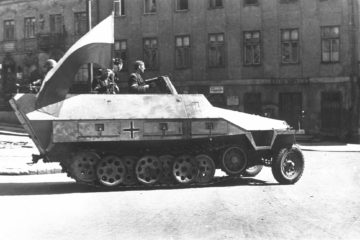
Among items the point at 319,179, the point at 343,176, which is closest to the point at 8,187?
the point at 319,179

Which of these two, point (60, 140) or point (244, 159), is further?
point (244, 159)

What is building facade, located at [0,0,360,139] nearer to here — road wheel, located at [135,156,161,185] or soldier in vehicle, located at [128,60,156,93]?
soldier in vehicle, located at [128,60,156,93]

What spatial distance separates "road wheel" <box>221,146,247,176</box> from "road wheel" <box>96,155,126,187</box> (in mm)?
2344

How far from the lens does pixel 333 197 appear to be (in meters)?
10.5

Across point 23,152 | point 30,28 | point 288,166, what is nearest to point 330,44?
point 23,152

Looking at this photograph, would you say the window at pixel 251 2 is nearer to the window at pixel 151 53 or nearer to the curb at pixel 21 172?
the window at pixel 151 53

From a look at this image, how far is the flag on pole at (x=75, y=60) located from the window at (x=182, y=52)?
22.0 metres

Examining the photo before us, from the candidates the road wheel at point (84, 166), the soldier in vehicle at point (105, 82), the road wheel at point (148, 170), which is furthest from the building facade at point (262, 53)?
the road wheel at point (84, 166)

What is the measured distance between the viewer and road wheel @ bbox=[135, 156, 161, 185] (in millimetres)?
11898

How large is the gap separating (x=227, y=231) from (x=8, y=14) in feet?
123

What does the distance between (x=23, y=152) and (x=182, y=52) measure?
1500 centimetres

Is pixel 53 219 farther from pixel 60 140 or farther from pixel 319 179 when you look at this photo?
pixel 319 179

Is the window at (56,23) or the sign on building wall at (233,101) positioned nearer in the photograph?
the sign on building wall at (233,101)

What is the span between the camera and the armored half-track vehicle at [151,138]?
11688 mm
